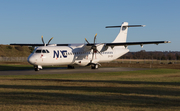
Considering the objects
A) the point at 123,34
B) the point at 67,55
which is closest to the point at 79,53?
the point at 67,55

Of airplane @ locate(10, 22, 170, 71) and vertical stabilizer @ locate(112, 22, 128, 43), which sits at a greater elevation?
vertical stabilizer @ locate(112, 22, 128, 43)

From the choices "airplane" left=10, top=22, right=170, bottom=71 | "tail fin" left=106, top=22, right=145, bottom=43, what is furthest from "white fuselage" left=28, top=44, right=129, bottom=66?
"tail fin" left=106, top=22, right=145, bottom=43

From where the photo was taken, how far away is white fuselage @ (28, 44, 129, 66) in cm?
3084

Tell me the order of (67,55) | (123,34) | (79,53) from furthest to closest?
(123,34), (79,53), (67,55)

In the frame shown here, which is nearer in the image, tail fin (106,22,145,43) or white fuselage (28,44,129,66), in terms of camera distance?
white fuselage (28,44,129,66)

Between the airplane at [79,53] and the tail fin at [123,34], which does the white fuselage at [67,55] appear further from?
the tail fin at [123,34]

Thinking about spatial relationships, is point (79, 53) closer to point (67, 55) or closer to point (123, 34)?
point (67, 55)

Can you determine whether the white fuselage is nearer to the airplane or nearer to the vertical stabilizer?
the airplane

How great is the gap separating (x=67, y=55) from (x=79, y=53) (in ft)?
9.23

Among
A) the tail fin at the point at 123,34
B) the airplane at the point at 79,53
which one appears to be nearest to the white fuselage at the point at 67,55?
the airplane at the point at 79,53

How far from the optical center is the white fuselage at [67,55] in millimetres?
30844

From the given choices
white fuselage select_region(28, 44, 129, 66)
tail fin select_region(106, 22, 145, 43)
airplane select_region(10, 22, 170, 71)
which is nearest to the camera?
white fuselage select_region(28, 44, 129, 66)

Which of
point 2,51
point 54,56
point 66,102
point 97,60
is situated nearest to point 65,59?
point 54,56

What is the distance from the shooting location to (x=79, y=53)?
36.9 m
